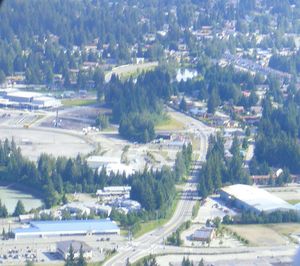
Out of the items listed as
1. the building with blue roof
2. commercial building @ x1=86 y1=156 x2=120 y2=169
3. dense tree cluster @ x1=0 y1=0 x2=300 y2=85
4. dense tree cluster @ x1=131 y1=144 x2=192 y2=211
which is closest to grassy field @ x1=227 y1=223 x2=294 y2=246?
dense tree cluster @ x1=131 y1=144 x2=192 y2=211

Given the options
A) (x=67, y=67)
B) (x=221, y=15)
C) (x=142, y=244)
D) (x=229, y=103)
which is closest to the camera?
(x=142, y=244)

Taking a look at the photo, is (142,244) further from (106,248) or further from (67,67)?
(67,67)

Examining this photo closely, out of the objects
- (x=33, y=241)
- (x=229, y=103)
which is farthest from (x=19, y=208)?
(x=229, y=103)

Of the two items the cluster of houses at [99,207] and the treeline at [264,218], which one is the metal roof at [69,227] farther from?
the treeline at [264,218]

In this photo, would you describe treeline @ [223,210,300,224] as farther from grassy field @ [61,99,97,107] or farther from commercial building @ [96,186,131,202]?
grassy field @ [61,99,97,107]

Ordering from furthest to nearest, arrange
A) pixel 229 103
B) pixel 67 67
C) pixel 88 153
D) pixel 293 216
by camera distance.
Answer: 1. pixel 67 67
2. pixel 229 103
3. pixel 88 153
4. pixel 293 216

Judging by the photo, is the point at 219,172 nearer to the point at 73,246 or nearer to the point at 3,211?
the point at 3,211
